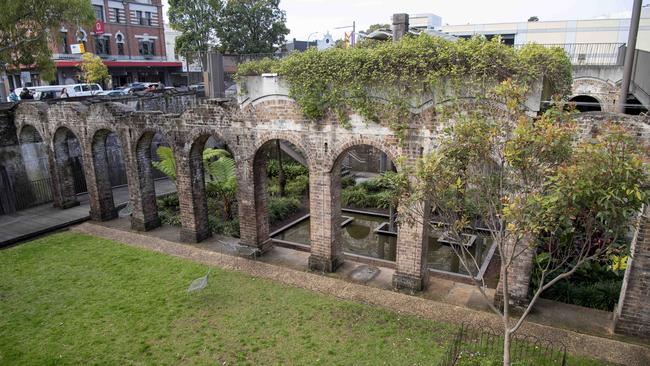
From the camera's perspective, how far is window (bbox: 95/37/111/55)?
43438mm

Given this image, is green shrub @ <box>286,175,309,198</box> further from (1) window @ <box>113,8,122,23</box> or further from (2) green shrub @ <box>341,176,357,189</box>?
(1) window @ <box>113,8,122,23</box>

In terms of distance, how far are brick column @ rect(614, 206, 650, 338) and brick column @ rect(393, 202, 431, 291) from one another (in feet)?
13.5

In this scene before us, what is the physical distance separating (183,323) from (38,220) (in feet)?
35.1

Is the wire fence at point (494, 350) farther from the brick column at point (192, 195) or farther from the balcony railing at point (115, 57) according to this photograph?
the balcony railing at point (115, 57)

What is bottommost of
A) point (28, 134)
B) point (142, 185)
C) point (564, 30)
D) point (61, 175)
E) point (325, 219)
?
point (325, 219)

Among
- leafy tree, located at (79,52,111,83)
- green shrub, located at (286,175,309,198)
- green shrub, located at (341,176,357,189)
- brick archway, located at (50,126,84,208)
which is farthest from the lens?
leafy tree, located at (79,52,111,83)

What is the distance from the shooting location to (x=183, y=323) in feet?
31.9

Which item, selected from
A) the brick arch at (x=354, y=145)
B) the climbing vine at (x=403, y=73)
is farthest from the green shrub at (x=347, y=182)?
the climbing vine at (x=403, y=73)

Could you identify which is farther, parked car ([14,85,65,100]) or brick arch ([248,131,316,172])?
parked car ([14,85,65,100])

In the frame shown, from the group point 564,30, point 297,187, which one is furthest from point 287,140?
point 564,30

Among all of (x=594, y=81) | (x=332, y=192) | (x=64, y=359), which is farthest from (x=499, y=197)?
(x=594, y=81)

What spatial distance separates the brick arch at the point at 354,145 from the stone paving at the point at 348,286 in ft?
10.1

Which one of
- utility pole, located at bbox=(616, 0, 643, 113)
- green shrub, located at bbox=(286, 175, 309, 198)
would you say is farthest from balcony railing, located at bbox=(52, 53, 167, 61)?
utility pole, located at bbox=(616, 0, 643, 113)

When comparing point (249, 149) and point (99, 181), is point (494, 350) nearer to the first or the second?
point (249, 149)
